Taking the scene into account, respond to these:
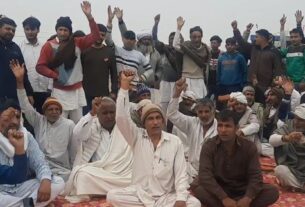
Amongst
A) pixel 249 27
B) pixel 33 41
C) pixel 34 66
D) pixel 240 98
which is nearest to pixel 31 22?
pixel 33 41

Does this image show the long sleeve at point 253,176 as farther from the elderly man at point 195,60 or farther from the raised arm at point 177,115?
the elderly man at point 195,60

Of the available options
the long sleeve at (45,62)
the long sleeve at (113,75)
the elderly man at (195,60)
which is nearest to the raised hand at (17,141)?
the long sleeve at (45,62)

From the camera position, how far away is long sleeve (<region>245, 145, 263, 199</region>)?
466 centimetres

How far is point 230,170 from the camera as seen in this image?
4828 millimetres

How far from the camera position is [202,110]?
5785 millimetres

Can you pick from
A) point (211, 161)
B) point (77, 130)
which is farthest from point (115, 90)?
point (211, 161)

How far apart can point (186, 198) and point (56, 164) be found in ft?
6.94

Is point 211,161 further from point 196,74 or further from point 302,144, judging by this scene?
point 196,74

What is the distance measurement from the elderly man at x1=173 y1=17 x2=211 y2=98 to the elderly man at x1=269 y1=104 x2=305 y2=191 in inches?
95.1

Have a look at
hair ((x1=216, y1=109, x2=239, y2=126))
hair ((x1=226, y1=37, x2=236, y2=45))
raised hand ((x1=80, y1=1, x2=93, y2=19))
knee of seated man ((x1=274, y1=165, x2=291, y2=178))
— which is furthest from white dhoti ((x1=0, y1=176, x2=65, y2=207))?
hair ((x1=226, y1=37, x2=236, y2=45))

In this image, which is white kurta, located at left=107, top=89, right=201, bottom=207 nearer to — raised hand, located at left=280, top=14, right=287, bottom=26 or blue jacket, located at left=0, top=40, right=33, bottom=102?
blue jacket, located at left=0, top=40, right=33, bottom=102

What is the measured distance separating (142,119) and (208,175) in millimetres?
856

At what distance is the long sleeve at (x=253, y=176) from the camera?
466cm

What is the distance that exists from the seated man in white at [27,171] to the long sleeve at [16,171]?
113mm
